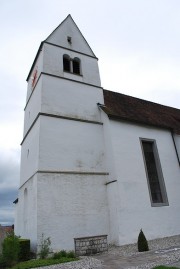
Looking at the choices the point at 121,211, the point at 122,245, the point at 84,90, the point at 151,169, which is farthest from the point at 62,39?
the point at 122,245

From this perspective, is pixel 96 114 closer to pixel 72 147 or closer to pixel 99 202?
pixel 72 147

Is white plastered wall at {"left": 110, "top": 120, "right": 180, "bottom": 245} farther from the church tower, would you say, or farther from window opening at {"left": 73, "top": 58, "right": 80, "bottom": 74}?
window opening at {"left": 73, "top": 58, "right": 80, "bottom": 74}

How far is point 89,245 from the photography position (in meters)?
9.47

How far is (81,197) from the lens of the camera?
39.8 feet

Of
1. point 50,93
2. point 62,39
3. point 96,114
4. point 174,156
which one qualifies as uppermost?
point 62,39

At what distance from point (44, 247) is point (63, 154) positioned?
4.75 metres

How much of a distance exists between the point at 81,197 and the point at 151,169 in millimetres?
4946

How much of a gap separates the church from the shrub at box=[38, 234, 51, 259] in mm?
268

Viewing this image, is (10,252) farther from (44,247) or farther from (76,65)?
(76,65)

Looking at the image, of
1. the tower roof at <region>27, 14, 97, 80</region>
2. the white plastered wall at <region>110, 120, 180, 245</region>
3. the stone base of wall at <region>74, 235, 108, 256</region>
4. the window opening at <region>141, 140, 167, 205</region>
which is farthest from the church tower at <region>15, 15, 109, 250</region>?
the window opening at <region>141, 140, 167, 205</region>

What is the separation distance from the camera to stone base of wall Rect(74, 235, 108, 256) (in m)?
9.29

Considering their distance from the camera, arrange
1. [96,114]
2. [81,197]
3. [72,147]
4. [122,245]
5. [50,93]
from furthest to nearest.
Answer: [96,114], [50,93], [72,147], [81,197], [122,245]

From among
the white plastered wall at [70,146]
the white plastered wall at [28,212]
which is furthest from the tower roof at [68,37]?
the white plastered wall at [28,212]

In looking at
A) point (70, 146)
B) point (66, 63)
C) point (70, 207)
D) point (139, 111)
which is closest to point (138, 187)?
point (70, 207)
